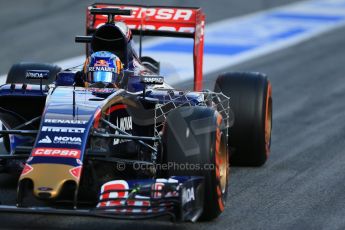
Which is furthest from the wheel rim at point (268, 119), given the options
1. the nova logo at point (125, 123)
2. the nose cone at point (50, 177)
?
the nose cone at point (50, 177)

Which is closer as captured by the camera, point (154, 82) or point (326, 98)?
point (154, 82)

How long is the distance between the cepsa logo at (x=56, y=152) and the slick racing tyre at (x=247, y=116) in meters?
2.82

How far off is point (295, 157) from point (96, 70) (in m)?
2.83

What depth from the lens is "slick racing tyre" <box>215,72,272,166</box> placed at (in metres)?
10.2

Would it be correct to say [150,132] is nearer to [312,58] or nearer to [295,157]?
[295,157]

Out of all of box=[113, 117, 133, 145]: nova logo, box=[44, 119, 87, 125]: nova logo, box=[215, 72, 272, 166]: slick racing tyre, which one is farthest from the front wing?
box=[215, 72, 272, 166]: slick racing tyre

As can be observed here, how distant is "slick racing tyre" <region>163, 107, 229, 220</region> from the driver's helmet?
1216 mm

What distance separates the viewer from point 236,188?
379 inches

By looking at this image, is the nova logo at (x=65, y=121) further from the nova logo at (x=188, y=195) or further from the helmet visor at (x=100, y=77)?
the helmet visor at (x=100, y=77)

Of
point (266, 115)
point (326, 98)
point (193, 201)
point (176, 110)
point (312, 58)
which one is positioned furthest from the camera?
point (312, 58)

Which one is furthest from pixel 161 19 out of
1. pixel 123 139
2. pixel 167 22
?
pixel 123 139

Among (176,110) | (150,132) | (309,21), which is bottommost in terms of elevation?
(309,21)

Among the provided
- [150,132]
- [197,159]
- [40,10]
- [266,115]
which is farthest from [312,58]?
[197,159]

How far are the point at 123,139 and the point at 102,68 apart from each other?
3.51 ft
